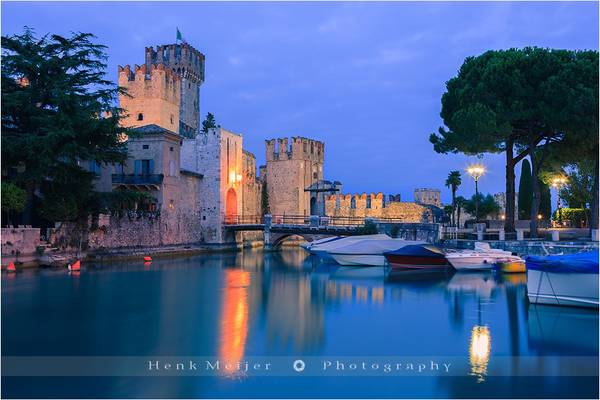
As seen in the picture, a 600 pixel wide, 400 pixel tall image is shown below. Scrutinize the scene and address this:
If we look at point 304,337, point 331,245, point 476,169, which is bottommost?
point 304,337

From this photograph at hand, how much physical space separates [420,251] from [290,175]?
28415 millimetres

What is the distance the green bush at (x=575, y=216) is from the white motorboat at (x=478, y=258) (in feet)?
53.1

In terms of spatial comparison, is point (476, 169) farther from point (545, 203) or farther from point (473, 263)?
point (545, 203)

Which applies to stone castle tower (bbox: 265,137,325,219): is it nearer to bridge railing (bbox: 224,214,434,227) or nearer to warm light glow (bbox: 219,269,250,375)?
bridge railing (bbox: 224,214,434,227)

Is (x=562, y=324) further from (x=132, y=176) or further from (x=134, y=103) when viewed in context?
(x=134, y=103)

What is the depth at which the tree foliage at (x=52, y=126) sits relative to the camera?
21078 mm

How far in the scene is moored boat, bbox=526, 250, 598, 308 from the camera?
466 inches

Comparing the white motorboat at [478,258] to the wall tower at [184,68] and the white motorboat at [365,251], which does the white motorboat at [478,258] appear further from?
the wall tower at [184,68]

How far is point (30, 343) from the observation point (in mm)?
9227

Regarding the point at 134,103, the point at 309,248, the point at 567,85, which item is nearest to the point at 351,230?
the point at 309,248

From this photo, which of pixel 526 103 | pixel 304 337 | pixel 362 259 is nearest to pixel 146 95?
pixel 362 259

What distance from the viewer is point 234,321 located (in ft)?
37.8

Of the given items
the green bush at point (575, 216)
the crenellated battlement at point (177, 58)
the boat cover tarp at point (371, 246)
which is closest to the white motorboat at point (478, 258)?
the boat cover tarp at point (371, 246)

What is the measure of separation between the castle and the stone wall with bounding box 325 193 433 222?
78 mm
